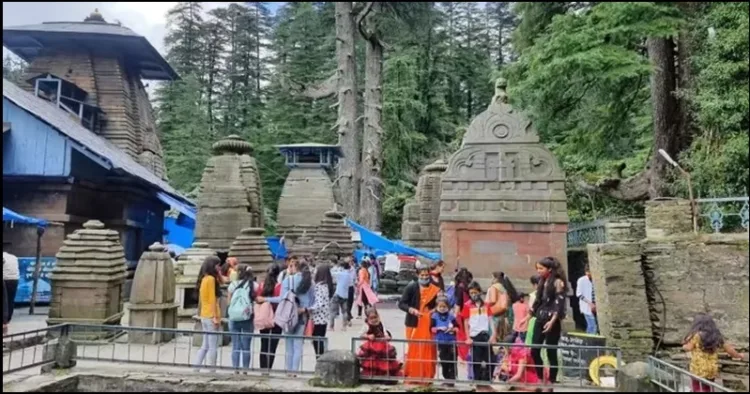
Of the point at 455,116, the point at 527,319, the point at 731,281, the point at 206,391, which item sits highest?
the point at 455,116

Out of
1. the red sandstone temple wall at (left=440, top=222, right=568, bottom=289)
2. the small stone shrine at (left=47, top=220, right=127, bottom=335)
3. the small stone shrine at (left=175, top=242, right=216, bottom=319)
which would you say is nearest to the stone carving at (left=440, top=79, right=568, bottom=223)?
the red sandstone temple wall at (left=440, top=222, right=568, bottom=289)

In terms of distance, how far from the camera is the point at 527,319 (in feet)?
24.0

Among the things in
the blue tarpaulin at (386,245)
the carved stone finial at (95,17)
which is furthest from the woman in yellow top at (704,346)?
the carved stone finial at (95,17)

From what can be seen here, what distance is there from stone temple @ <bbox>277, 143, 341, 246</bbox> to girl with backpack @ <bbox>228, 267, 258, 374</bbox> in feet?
39.5

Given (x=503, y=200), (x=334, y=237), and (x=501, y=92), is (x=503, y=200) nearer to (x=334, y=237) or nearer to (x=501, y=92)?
(x=501, y=92)

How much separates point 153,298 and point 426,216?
11867mm

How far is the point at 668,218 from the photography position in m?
7.72

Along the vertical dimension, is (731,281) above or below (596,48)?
below

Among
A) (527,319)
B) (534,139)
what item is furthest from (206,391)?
(534,139)

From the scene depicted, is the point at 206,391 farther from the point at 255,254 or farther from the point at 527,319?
the point at 255,254

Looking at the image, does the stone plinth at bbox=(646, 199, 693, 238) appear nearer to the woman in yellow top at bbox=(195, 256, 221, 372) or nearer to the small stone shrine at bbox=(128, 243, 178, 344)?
the woman in yellow top at bbox=(195, 256, 221, 372)

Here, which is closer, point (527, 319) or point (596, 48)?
point (527, 319)

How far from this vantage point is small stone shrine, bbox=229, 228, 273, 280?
11.5m

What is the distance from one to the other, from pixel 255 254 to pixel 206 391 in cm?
517
